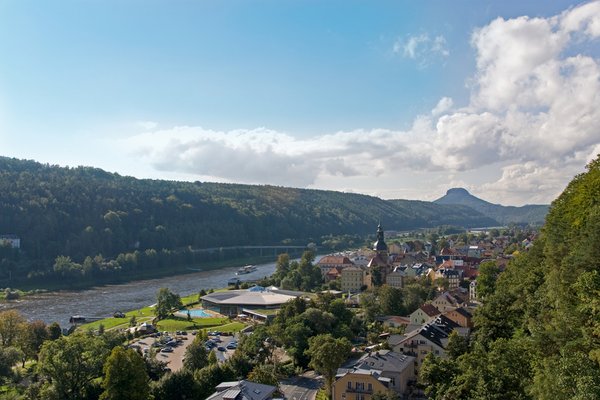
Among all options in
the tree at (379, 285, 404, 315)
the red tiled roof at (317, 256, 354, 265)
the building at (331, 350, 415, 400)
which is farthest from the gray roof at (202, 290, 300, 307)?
the building at (331, 350, 415, 400)

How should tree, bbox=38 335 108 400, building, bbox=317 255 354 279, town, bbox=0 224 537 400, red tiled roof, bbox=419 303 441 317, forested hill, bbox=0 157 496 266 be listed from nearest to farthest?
tree, bbox=38 335 108 400
town, bbox=0 224 537 400
red tiled roof, bbox=419 303 441 317
building, bbox=317 255 354 279
forested hill, bbox=0 157 496 266

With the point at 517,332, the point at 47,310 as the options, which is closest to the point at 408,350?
the point at 517,332

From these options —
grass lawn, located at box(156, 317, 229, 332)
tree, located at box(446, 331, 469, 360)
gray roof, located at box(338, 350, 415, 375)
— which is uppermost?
tree, located at box(446, 331, 469, 360)

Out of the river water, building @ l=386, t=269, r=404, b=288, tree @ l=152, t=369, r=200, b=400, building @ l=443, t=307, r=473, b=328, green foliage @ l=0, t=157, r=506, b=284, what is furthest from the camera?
green foliage @ l=0, t=157, r=506, b=284

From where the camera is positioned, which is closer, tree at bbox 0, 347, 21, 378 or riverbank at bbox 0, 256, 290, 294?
tree at bbox 0, 347, 21, 378

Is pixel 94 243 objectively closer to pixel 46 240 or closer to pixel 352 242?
pixel 46 240

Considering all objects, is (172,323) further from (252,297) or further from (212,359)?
(212,359)

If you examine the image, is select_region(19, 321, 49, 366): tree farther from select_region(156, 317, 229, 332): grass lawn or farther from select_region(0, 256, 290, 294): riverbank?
select_region(0, 256, 290, 294): riverbank
